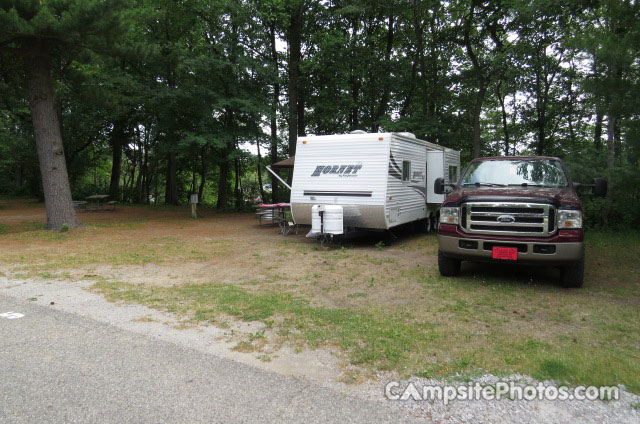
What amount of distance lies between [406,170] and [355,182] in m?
1.63

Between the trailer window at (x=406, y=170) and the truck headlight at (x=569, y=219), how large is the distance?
490cm

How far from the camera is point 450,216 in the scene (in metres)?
6.36

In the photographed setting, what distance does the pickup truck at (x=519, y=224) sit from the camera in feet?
18.6

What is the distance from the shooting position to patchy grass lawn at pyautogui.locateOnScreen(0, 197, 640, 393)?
11.7 feet

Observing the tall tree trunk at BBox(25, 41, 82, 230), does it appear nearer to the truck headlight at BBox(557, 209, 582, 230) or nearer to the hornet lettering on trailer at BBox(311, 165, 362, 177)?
the hornet lettering on trailer at BBox(311, 165, 362, 177)

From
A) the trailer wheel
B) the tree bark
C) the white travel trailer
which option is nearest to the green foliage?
the tree bark

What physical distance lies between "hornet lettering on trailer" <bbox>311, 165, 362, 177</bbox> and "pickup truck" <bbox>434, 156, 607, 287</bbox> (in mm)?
3465

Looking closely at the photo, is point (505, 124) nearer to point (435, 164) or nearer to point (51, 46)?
point (435, 164)

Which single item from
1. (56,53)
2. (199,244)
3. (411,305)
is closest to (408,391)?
(411,305)

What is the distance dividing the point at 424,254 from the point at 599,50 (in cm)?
490

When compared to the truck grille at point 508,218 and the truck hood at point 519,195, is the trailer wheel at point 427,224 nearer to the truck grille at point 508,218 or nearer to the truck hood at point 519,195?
the truck hood at point 519,195

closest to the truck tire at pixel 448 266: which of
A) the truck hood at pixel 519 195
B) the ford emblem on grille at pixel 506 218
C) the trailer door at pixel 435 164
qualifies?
the truck hood at pixel 519 195

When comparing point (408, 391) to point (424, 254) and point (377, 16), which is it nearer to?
point (424, 254)

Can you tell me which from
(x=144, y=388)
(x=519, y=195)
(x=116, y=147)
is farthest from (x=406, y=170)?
(x=116, y=147)
